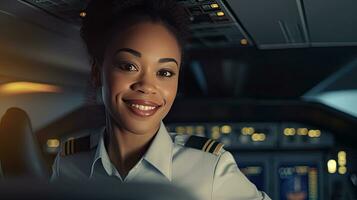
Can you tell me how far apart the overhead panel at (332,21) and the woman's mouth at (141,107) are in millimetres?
783

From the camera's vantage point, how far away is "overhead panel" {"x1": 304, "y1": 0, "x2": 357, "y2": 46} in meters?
2.09

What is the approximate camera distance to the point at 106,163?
66.0 inches

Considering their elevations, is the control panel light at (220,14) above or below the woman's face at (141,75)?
above

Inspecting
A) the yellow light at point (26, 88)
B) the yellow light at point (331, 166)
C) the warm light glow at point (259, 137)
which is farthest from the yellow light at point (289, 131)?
the yellow light at point (26, 88)

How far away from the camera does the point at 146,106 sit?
1578 mm

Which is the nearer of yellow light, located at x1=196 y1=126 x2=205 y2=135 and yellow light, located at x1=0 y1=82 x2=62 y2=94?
yellow light, located at x1=0 y1=82 x2=62 y2=94

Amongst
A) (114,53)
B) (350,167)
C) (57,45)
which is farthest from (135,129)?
(350,167)

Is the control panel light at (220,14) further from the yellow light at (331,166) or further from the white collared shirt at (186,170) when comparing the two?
the yellow light at (331,166)

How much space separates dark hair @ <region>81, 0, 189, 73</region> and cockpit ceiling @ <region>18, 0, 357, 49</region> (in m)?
0.27

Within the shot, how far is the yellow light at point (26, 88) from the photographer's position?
8.61ft

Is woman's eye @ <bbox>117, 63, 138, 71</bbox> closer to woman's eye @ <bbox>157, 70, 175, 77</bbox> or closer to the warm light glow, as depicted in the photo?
woman's eye @ <bbox>157, 70, 175, 77</bbox>

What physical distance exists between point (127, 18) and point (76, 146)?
481 millimetres

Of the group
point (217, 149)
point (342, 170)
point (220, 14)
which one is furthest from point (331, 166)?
point (217, 149)

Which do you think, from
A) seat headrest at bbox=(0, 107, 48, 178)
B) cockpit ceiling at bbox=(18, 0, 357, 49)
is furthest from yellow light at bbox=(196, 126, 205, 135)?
seat headrest at bbox=(0, 107, 48, 178)
